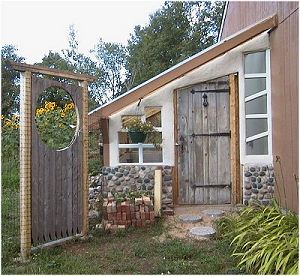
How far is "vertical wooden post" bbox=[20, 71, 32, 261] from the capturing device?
3.88m

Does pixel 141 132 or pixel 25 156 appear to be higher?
pixel 141 132

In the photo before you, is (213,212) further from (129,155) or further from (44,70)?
(44,70)

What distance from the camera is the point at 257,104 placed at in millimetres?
6137

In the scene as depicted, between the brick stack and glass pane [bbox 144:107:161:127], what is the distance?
1533 millimetres

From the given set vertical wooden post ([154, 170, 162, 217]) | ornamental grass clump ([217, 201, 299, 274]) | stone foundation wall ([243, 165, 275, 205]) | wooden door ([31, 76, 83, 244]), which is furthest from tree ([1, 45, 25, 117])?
ornamental grass clump ([217, 201, 299, 274])

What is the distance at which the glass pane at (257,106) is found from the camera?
239 inches

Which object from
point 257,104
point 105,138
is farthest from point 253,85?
point 105,138

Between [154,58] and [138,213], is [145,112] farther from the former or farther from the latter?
[154,58]

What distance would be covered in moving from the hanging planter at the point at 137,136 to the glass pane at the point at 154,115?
12.5 inches

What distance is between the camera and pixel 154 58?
2236cm

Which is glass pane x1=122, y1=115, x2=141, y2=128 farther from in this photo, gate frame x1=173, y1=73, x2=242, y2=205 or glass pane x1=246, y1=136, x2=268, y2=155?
glass pane x1=246, y1=136, x2=268, y2=155

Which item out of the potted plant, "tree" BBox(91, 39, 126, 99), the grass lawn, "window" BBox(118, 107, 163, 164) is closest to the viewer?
the grass lawn

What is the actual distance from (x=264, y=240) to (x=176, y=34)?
805 inches

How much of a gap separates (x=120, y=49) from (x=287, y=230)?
2407 centimetres
